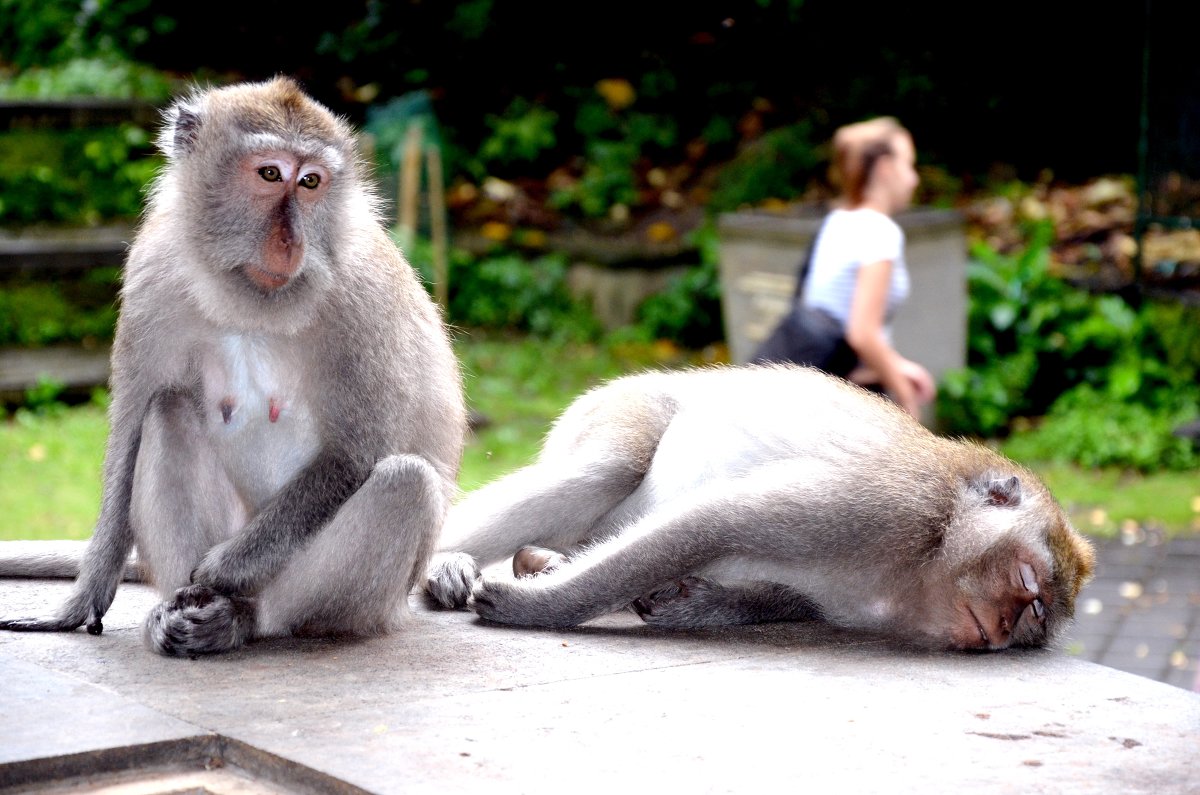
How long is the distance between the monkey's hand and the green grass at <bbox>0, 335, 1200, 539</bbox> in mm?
2584

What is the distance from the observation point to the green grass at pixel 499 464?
811 cm

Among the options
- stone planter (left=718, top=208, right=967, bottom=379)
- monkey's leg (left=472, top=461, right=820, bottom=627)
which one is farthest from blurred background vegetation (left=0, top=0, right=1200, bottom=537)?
monkey's leg (left=472, top=461, right=820, bottom=627)

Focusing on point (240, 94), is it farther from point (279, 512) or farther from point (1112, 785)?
point (1112, 785)

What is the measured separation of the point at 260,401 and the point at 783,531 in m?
1.32

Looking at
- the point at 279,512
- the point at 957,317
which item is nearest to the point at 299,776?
the point at 279,512

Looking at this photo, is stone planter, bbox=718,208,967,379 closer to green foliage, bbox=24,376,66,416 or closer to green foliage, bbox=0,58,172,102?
green foliage, bbox=24,376,66,416

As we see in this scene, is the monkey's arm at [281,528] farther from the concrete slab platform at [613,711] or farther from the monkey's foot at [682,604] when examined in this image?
the monkey's foot at [682,604]

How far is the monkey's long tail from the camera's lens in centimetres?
448

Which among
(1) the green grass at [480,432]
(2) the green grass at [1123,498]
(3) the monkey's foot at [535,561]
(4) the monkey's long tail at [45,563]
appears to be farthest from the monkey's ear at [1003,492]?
(2) the green grass at [1123,498]

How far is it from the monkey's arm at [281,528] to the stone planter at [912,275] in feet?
20.3

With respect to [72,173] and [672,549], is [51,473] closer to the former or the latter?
[72,173]

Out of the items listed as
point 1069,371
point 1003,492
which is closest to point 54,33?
point 1069,371

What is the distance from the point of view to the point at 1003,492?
395 centimetres

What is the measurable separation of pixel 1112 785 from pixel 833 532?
3.52ft
